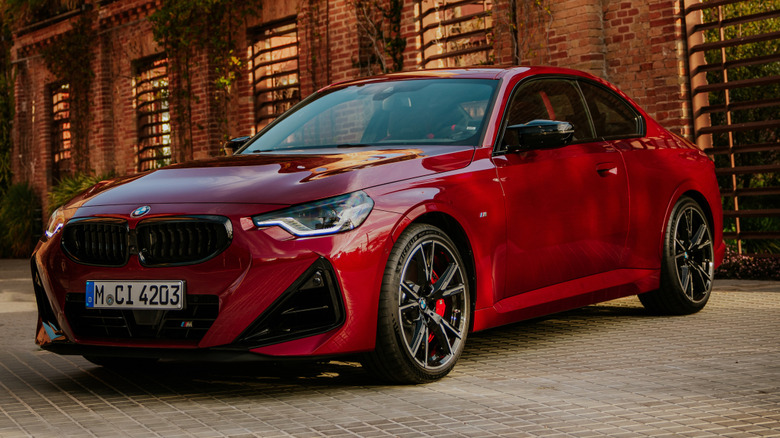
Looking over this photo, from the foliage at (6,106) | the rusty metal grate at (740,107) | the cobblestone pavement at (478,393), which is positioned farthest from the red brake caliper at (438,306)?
the foliage at (6,106)

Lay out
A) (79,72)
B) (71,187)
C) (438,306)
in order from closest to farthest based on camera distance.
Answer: (438,306)
(71,187)
(79,72)

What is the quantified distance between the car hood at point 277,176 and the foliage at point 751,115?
277 inches

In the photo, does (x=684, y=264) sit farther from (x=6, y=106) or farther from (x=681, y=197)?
(x=6, y=106)

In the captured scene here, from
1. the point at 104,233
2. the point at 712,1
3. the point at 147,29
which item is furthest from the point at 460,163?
the point at 147,29

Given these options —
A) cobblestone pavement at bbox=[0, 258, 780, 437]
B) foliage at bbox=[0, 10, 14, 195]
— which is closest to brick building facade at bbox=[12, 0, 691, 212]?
foliage at bbox=[0, 10, 14, 195]

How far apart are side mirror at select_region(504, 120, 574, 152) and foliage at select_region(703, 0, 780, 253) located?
6256 millimetres

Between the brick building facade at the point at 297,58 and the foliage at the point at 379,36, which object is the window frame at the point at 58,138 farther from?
the foliage at the point at 379,36

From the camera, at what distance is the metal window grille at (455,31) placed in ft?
45.1

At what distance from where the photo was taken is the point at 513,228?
5.73 metres

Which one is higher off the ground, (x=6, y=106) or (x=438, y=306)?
(x=6, y=106)

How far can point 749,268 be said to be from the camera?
34.4 ft

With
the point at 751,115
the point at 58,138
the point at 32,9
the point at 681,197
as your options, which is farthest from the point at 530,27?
the point at 32,9

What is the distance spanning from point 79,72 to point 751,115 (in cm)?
1547

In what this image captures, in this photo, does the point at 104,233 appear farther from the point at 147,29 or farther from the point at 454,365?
the point at 147,29
